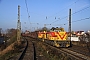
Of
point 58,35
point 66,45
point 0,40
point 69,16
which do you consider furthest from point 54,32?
point 0,40

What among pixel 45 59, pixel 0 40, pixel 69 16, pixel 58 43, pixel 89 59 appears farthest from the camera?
pixel 0 40

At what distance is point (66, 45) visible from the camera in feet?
85.8

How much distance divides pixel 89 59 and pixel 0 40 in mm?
75329

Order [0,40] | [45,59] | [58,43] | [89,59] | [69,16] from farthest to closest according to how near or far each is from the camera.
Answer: [0,40]
[69,16]
[58,43]
[45,59]
[89,59]

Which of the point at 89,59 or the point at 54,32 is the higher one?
the point at 54,32

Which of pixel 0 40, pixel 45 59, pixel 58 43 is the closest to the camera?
pixel 45 59

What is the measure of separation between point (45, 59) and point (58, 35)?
11644 mm

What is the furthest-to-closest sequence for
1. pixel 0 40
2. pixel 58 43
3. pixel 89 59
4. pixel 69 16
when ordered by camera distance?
pixel 0 40
pixel 69 16
pixel 58 43
pixel 89 59

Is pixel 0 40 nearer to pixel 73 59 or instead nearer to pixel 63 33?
pixel 63 33

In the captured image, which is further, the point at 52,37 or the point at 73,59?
the point at 52,37

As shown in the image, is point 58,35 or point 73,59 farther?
point 58,35

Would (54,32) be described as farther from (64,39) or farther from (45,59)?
(45,59)

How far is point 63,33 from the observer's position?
26.3 metres

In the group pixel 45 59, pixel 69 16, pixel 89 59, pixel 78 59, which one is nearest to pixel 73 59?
pixel 78 59
